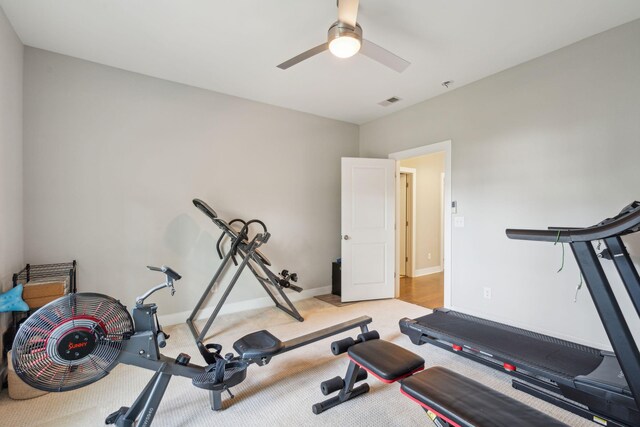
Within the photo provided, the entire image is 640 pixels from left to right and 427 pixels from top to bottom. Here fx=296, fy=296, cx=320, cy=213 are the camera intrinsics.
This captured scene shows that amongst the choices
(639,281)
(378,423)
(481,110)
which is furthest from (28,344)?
(481,110)

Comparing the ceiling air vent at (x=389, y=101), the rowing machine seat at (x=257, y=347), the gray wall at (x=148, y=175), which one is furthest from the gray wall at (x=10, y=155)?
the ceiling air vent at (x=389, y=101)

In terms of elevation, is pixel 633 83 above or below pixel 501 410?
above

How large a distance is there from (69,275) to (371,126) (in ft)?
13.8

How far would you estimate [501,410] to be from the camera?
123 cm

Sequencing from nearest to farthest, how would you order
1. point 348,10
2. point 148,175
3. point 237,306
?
point 348,10 < point 148,175 < point 237,306

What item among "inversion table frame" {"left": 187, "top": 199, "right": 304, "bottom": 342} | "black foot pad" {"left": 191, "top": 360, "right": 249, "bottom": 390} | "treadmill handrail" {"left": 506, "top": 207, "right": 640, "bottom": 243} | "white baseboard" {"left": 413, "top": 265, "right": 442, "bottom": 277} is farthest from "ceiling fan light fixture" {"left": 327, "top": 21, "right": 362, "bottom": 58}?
"white baseboard" {"left": 413, "top": 265, "right": 442, "bottom": 277}

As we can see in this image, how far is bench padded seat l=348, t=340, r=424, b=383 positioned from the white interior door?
233 centimetres

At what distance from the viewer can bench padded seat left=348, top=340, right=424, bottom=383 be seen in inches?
62.9

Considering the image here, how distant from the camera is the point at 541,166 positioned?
2871 millimetres

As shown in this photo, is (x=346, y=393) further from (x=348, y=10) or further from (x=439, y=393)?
(x=348, y=10)

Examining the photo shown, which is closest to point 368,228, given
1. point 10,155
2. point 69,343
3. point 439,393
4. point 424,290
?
point 424,290

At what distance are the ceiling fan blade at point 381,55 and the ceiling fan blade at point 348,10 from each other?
171 millimetres

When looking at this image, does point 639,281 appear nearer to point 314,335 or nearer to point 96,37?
point 314,335

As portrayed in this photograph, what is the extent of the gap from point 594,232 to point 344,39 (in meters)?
1.75
